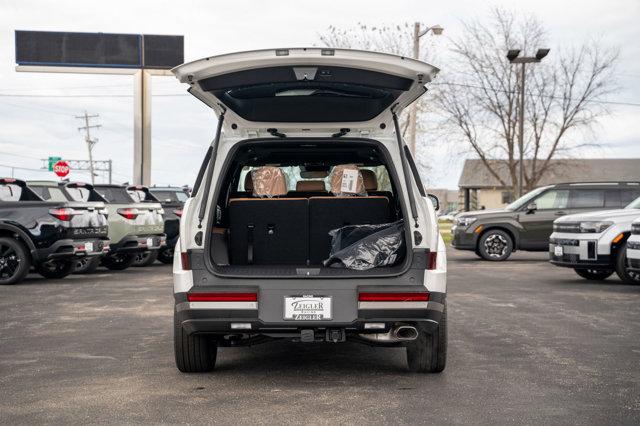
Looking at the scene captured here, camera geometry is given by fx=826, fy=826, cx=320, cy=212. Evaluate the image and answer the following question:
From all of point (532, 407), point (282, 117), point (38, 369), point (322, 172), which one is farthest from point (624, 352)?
point (38, 369)

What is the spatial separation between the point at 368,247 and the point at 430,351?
908mm

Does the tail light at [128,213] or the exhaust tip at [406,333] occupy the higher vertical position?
the tail light at [128,213]

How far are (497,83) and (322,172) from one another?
34.3m

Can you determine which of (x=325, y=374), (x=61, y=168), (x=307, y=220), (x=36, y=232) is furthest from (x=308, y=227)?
(x=61, y=168)

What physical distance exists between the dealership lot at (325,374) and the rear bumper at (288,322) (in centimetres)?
41

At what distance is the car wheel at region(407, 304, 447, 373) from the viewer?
5.93m

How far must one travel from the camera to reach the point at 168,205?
60.1ft

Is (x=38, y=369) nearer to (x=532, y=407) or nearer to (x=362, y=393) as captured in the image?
(x=362, y=393)

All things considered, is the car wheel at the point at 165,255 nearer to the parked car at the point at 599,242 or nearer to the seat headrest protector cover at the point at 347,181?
the parked car at the point at 599,242

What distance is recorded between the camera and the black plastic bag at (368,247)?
6.24 m

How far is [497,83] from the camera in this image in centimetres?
4003

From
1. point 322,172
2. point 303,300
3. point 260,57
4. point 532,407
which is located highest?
point 260,57

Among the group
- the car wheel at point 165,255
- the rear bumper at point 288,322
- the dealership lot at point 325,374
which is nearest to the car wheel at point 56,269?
the car wheel at point 165,255

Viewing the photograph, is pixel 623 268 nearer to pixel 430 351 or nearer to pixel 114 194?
pixel 430 351
